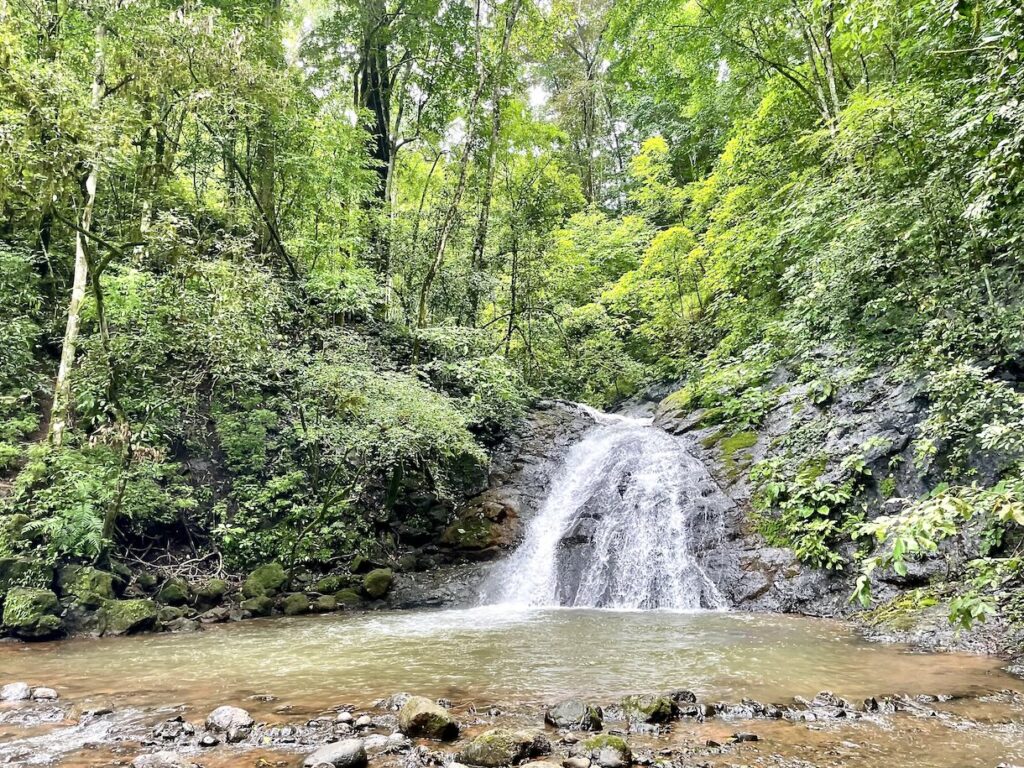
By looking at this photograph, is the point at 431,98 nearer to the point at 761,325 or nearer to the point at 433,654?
the point at 761,325

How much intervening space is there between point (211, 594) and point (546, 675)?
24.0 feet

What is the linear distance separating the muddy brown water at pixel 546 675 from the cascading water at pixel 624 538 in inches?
63.3

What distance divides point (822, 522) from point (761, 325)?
692 centimetres

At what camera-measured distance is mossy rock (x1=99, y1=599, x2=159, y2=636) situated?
29.4 ft

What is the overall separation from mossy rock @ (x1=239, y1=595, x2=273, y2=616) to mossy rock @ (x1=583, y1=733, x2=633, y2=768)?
8.44m

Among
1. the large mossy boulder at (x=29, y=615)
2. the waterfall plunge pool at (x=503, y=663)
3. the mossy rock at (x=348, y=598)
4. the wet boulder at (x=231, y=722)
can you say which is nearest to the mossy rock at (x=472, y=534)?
the mossy rock at (x=348, y=598)

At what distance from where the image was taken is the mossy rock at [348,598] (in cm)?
1149

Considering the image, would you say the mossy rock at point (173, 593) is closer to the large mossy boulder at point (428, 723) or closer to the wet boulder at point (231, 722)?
the wet boulder at point (231, 722)

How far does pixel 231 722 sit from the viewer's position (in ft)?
15.7

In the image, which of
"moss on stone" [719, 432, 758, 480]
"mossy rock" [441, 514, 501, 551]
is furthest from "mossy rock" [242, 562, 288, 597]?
"moss on stone" [719, 432, 758, 480]

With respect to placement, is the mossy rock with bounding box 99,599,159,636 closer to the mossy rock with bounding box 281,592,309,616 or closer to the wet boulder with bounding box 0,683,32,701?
the mossy rock with bounding box 281,592,309,616

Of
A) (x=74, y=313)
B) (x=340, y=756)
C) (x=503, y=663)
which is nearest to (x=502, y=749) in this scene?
(x=340, y=756)

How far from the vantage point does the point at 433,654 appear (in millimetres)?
7418

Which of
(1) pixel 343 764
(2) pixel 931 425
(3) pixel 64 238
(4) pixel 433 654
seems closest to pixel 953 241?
(2) pixel 931 425
